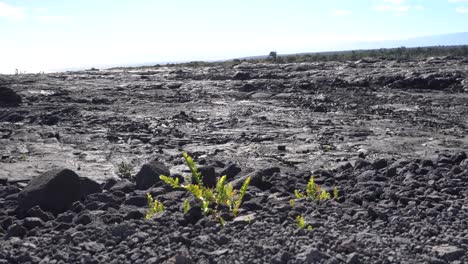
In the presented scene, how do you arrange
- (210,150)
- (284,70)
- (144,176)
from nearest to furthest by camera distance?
(144,176) < (210,150) < (284,70)

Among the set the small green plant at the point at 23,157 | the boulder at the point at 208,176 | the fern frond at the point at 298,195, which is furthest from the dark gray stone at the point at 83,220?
the small green plant at the point at 23,157

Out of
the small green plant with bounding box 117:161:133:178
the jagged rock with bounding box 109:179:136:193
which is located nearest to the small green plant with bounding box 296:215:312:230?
the jagged rock with bounding box 109:179:136:193

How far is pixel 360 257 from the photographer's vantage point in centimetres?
368

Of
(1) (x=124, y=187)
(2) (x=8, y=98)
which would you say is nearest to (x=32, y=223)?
(1) (x=124, y=187)

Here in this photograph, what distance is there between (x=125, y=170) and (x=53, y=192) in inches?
86.0

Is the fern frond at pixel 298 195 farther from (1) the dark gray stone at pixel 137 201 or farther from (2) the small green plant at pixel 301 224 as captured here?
(1) the dark gray stone at pixel 137 201

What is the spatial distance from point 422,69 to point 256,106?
7814mm

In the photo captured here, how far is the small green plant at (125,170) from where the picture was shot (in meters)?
7.15

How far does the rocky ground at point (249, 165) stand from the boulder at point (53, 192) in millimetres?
12

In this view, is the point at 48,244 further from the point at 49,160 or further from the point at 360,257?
the point at 49,160

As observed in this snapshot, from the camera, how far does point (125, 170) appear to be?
24.0ft

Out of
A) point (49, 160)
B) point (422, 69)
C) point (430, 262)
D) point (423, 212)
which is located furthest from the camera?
point (422, 69)

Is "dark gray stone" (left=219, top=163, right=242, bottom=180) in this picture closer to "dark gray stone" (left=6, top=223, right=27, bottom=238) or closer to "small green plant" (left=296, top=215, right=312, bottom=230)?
"small green plant" (left=296, top=215, right=312, bottom=230)

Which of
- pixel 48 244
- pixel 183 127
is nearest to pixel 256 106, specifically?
pixel 183 127
